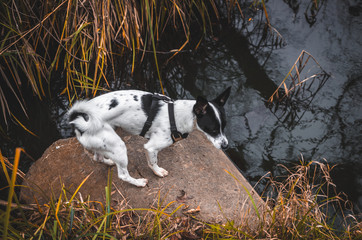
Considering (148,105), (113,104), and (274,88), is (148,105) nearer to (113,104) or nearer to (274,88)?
(113,104)

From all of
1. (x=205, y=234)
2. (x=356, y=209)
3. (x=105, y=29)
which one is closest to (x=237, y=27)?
(x=105, y=29)

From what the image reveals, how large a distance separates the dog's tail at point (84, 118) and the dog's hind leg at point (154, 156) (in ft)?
1.73

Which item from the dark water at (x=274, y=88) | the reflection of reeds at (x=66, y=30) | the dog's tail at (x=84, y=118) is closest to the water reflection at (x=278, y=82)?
the dark water at (x=274, y=88)

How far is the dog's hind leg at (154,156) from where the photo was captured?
267 centimetres

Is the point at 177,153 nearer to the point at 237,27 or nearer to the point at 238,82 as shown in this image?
the point at 238,82

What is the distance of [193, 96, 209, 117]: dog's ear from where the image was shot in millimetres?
2373

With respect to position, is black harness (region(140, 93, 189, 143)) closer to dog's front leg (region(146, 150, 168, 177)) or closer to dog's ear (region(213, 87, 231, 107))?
dog's front leg (region(146, 150, 168, 177))

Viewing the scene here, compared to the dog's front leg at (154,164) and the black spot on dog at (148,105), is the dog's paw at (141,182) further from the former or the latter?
the black spot on dog at (148,105)

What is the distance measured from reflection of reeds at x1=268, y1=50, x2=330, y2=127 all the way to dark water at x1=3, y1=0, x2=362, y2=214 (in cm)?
3

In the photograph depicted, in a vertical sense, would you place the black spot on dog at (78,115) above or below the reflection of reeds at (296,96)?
below

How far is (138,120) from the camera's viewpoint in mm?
2605

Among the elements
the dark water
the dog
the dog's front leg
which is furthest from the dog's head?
the dark water

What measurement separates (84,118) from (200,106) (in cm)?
101

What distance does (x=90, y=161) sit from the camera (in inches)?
118
